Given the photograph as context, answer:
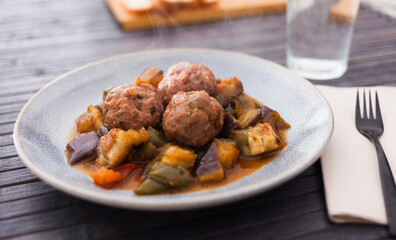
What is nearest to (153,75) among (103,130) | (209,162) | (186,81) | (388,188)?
(186,81)

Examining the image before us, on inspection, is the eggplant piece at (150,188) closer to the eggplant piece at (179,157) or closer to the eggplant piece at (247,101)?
the eggplant piece at (179,157)

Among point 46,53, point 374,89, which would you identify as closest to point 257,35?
point 374,89

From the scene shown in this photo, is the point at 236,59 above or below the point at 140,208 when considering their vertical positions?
below

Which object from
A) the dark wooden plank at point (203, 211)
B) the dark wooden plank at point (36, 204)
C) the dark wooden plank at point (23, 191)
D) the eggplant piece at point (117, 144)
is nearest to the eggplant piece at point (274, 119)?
the dark wooden plank at point (203, 211)

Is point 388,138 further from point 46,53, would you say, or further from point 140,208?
point 46,53

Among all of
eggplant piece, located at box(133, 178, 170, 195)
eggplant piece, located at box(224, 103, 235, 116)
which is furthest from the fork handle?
eggplant piece, located at box(133, 178, 170, 195)

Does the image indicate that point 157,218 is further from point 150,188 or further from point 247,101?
point 247,101

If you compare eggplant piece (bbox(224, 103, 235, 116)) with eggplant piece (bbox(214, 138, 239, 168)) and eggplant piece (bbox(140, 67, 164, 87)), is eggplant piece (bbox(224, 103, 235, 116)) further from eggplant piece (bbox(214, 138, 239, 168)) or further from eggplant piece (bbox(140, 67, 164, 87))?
eggplant piece (bbox(140, 67, 164, 87))
